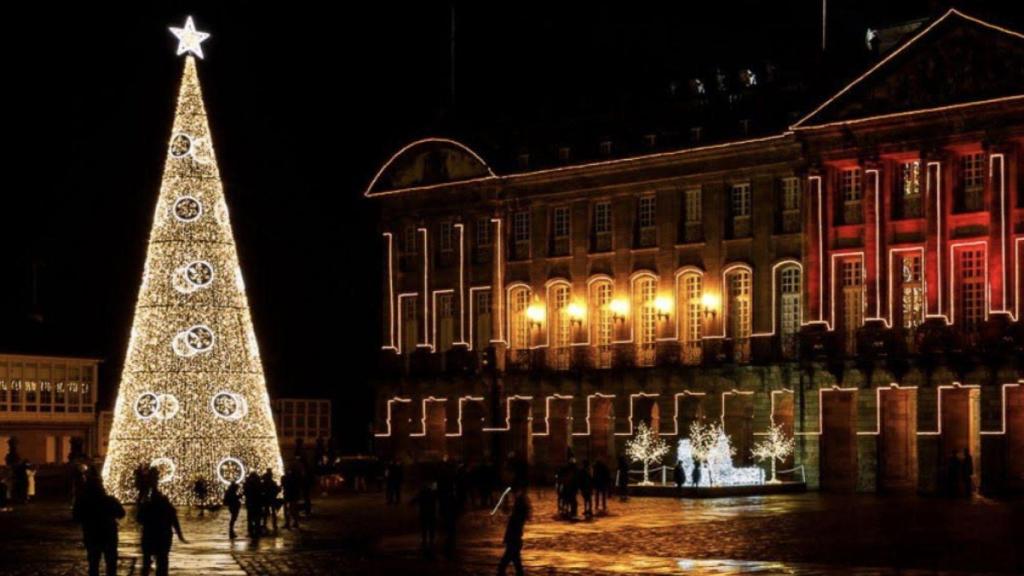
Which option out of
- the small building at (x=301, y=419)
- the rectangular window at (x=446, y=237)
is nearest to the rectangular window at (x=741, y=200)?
the rectangular window at (x=446, y=237)

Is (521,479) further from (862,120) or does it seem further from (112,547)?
(862,120)

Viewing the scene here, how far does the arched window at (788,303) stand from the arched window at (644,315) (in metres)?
4.87

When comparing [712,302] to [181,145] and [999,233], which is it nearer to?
[999,233]

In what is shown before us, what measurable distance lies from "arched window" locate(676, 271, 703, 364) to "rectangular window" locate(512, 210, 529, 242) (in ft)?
23.0

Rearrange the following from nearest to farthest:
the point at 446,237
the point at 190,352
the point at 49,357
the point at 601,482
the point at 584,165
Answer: the point at 190,352, the point at 601,482, the point at 584,165, the point at 446,237, the point at 49,357

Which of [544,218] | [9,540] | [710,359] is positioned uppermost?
[544,218]

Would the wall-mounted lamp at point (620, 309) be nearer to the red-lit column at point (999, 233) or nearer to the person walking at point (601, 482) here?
the red-lit column at point (999, 233)

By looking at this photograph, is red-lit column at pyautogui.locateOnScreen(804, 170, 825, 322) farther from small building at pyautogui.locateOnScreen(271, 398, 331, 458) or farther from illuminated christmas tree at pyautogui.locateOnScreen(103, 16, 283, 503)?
small building at pyautogui.locateOnScreen(271, 398, 331, 458)

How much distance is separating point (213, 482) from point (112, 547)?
17.4 meters

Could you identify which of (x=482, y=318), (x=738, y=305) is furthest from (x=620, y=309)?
(x=482, y=318)

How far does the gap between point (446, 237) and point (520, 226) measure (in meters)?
3.27

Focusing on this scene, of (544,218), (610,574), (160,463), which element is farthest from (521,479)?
(544,218)

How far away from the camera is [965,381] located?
2149 inches

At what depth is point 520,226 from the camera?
6806 cm
